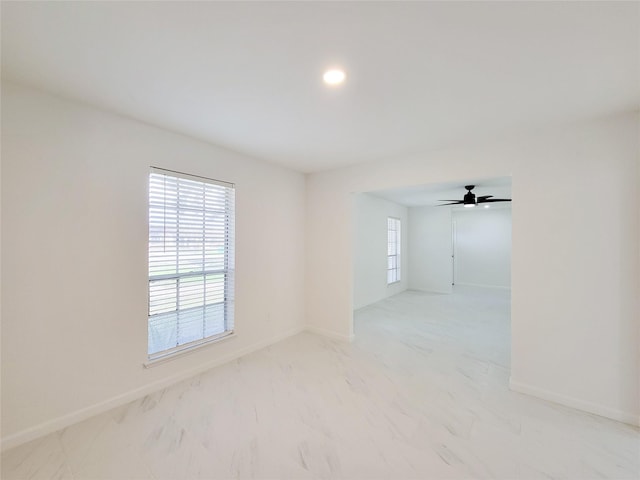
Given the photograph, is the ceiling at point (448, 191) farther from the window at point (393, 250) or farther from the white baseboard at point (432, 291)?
the white baseboard at point (432, 291)

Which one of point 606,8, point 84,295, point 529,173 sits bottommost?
point 84,295

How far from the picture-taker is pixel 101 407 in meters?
2.19

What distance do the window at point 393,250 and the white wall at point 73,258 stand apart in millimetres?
5253

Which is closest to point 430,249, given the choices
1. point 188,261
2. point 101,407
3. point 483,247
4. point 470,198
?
point 483,247

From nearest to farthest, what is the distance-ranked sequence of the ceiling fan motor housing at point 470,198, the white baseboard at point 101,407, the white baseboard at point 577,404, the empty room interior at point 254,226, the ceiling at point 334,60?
the ceiling at point 334,60
the empty room interior at point 254,226
the white baseboard at point 101,407
the white baseboard at point 577,404
the ceiling fan motor housing at point 470,198

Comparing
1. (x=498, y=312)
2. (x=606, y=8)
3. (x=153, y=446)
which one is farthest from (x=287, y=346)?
(x=498, y=312)

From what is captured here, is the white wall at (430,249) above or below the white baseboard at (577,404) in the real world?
above

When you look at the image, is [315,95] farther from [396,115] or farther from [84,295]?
[84,295]

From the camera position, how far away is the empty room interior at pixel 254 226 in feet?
4.74

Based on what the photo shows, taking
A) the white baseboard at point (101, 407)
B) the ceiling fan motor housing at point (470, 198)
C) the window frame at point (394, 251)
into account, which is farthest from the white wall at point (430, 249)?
the white baseboard at point (101, 407)

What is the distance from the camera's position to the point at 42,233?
1.94m

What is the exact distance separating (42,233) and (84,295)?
21.5 inches

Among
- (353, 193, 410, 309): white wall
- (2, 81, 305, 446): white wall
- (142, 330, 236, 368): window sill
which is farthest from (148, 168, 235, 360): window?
(353, 193, 410, 309): white wall

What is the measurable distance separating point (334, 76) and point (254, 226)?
2172mm
